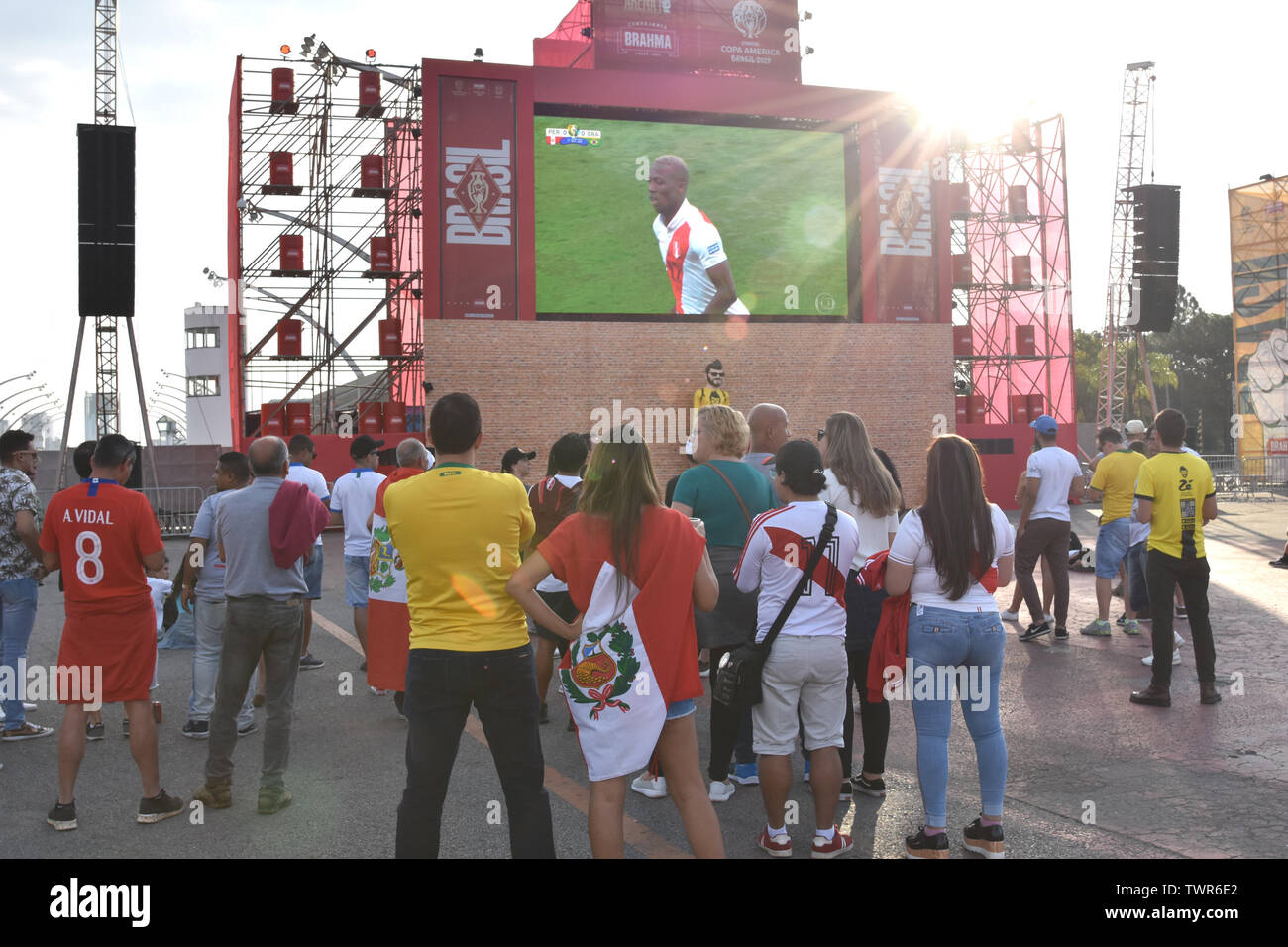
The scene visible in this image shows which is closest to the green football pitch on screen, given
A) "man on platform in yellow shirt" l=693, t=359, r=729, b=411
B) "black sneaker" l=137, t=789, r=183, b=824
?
"man on platform in yellow shirt" l=693, t=359, r=729, b=411

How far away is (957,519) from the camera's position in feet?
13.7

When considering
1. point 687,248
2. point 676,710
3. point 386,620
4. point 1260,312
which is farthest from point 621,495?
point 1260,312

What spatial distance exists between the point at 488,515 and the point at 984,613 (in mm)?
2045

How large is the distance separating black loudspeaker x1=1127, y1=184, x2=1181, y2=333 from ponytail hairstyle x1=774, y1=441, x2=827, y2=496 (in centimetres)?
2632

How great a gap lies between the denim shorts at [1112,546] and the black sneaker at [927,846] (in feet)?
19.2

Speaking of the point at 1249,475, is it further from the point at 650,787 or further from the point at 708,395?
the point at 650,787

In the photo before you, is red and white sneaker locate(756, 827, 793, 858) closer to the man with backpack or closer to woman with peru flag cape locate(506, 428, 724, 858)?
woman with peru flag cape locate(506, 428, 724, 858)

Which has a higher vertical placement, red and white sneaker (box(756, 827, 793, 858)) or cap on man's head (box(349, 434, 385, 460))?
cap on man's head (box(349, 434, 385, 460))

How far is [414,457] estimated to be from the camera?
6922mm

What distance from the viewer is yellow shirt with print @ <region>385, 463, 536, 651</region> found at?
142 inches

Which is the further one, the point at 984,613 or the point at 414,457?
the point at 414,457

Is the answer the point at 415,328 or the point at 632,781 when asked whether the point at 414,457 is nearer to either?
the point at 632,781
